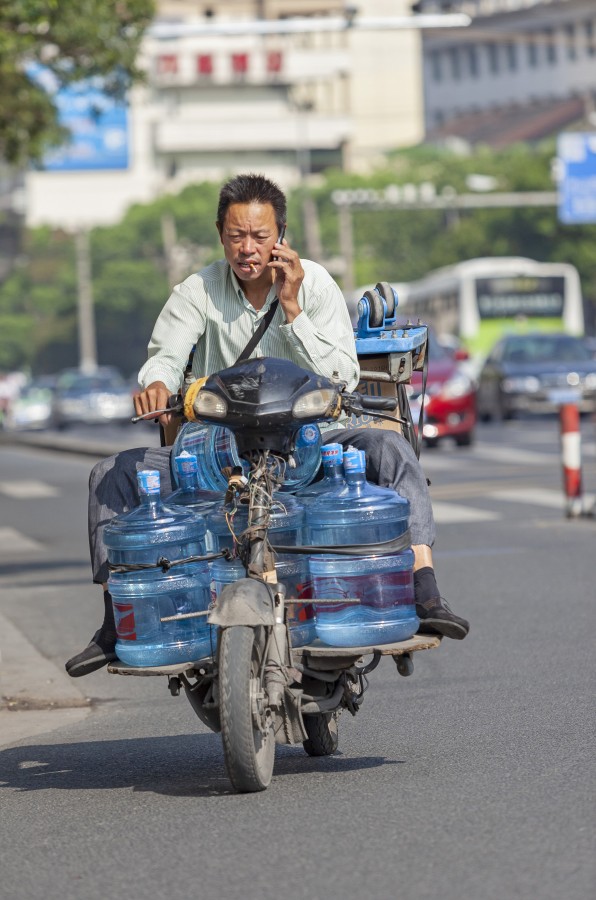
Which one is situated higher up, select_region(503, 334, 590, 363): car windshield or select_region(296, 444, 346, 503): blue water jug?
select_region(296, 444, 346, 503): blue water jug

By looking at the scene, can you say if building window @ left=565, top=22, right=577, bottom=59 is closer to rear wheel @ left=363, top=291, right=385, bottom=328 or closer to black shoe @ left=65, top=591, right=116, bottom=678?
rear wheel @ left=363, top=291, right=385, bottom=328

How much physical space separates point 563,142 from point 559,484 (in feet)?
123

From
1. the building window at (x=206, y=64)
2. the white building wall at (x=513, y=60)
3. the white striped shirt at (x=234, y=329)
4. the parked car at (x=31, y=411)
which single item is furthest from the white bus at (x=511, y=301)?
the building window at (x=206, y=64)

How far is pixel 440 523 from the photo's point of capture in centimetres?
1758

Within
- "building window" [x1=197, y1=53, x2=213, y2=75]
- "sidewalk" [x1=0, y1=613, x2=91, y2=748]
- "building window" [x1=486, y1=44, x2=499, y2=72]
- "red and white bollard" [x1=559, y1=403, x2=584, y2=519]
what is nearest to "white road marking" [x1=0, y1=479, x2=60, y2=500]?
"red and white bollard" [x1=559, y1=403, x2=584, y2=519]

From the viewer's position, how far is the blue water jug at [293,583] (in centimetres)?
603

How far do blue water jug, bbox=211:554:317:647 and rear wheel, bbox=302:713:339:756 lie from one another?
62 centimetres

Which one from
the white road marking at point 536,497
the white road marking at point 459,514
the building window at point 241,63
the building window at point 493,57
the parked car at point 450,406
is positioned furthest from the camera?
the building window at point 493,57

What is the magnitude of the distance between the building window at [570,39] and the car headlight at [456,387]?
386 ft

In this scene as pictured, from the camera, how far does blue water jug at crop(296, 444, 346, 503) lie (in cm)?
609

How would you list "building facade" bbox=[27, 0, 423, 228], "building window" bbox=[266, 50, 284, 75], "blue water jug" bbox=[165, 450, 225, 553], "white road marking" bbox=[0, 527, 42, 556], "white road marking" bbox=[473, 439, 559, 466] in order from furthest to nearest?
"building window" bbox=[266, 50, 284, 75]
"building facade" bbox=[27, 0, 423, 228]
"white road marking" bbox=[473, 439, 559, 466]
"white road marking" bbox=[0, 527, 42, 556]
"blue water jug" bbox=[165, 450, 225, 553]

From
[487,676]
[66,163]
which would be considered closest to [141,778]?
[487,676]

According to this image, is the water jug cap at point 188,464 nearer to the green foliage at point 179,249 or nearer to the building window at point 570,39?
the green foliage at point 179,249

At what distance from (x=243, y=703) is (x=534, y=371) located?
31.1 metres
